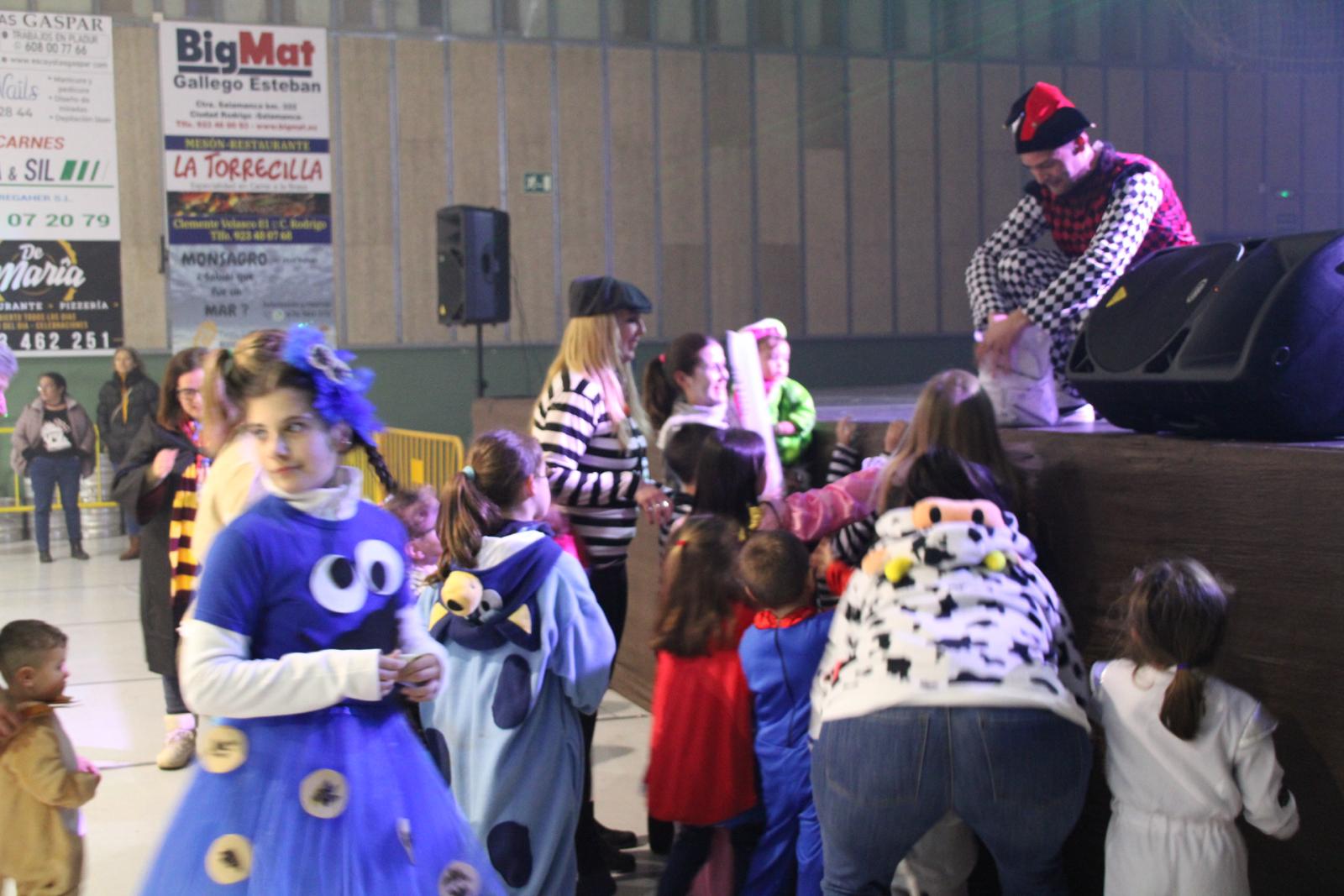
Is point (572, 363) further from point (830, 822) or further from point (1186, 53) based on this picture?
point (1186, 53)

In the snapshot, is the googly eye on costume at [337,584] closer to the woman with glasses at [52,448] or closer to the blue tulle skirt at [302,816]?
the blue tulle skirt at [302,816]

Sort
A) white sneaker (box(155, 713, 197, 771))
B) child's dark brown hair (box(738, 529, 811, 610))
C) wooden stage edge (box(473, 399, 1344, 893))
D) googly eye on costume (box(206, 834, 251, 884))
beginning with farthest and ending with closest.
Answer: white sneaker (box(155, 713, 197, 771)) → child's dark brown hair (box(738, 529, 811, 610)) → wooden stage edge (box(473, 399, 1344, 893)) → googly eye on costume (box(206, 834, 251, 884))

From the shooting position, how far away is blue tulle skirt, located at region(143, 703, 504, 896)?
2.19 meters

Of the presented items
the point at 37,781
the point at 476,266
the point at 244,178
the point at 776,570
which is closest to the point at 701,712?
the point at 776,570

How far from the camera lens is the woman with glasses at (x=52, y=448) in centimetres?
1095

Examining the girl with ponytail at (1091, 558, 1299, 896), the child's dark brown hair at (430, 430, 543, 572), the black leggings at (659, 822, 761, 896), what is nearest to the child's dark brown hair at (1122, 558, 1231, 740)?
the girl with ponytail at (1091, 558, 1299, 896)

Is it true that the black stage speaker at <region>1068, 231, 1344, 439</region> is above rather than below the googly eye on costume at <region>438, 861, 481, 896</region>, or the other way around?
above

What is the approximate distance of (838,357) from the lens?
15969 millimetres

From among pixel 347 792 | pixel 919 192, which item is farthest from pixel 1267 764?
pixel 919 192

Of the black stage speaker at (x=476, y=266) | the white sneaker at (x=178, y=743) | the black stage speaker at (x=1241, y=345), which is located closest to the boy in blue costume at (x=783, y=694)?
the black stage speaker at (x=1241, y=345)

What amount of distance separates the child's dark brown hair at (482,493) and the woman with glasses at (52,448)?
8.95m

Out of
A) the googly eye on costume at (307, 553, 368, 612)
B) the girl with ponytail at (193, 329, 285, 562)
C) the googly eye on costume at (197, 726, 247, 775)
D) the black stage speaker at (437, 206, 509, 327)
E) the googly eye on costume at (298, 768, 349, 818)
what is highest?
the black stage speaker at (437, 206, 509, 327)

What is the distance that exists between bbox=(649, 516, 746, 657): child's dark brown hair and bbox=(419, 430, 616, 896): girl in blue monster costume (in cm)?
19

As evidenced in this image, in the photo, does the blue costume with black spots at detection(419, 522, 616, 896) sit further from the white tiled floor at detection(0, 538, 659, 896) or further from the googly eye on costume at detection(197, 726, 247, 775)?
the googly eye on costume at detection(197, 726, 247, 775)
